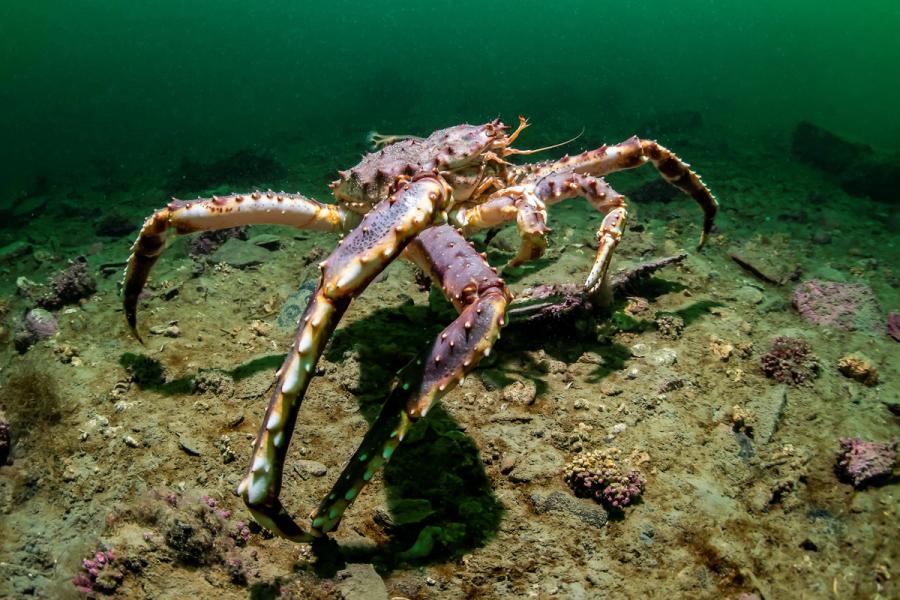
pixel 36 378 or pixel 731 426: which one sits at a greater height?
pixel 731 426

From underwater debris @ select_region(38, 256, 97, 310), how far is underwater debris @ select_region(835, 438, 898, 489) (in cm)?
838

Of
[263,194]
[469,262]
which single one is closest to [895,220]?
[469,262]

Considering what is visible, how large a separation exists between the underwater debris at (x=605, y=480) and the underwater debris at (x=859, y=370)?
2.83m

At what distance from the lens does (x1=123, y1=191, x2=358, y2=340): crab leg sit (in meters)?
4.39

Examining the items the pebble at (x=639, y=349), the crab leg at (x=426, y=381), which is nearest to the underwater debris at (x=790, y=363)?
the pebble at (x=639, y=349)

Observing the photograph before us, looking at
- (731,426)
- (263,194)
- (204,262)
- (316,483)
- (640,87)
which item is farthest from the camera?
(640,87)

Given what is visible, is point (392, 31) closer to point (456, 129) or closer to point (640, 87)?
point (640, 87)

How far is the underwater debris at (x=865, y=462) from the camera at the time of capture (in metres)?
3.72

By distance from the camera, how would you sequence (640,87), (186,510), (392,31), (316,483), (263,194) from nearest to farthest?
(186,510), (316,483), (263,194), (640,87), (392,31)

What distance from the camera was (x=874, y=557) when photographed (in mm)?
3246

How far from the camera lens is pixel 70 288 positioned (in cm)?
627

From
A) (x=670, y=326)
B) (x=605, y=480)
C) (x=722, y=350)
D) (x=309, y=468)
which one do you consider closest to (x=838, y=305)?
(x=722, y=350)

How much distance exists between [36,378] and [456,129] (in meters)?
4.67

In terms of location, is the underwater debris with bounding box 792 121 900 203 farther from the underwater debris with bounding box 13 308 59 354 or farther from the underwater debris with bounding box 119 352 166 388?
the underwater debris with bounding box 13 308 59 354
